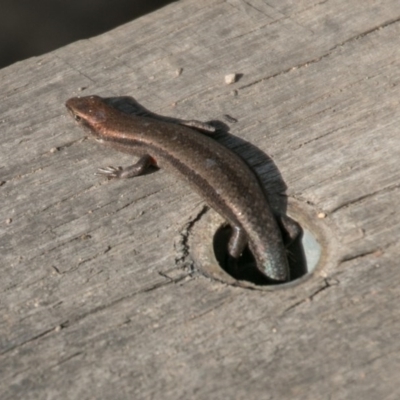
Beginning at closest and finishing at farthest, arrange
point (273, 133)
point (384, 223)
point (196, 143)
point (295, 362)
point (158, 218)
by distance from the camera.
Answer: point (295, 362)
point (384, 223)
point (158, 218)
point (273, 133)
point (196, 143)

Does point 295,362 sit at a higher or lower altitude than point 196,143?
higher

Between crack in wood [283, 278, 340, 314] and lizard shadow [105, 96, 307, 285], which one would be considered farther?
lizard shadow [105, 96, 307, 285]

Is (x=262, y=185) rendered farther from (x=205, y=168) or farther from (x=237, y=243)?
(x=205, y=168)

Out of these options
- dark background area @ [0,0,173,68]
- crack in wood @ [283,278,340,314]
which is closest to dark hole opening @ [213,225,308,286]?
crack in wood @ [283,278,340,314]

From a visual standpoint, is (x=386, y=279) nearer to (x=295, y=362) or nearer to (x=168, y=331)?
(x=295, y=362)

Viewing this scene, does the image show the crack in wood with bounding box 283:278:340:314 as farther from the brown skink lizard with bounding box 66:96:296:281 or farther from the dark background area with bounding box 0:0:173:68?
the dark background area with bounding box 0:0:173:68

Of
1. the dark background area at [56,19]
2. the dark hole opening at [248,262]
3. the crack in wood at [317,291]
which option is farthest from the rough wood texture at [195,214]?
the dark background area at [56,19]

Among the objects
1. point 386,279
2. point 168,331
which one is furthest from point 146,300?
point 386,279
